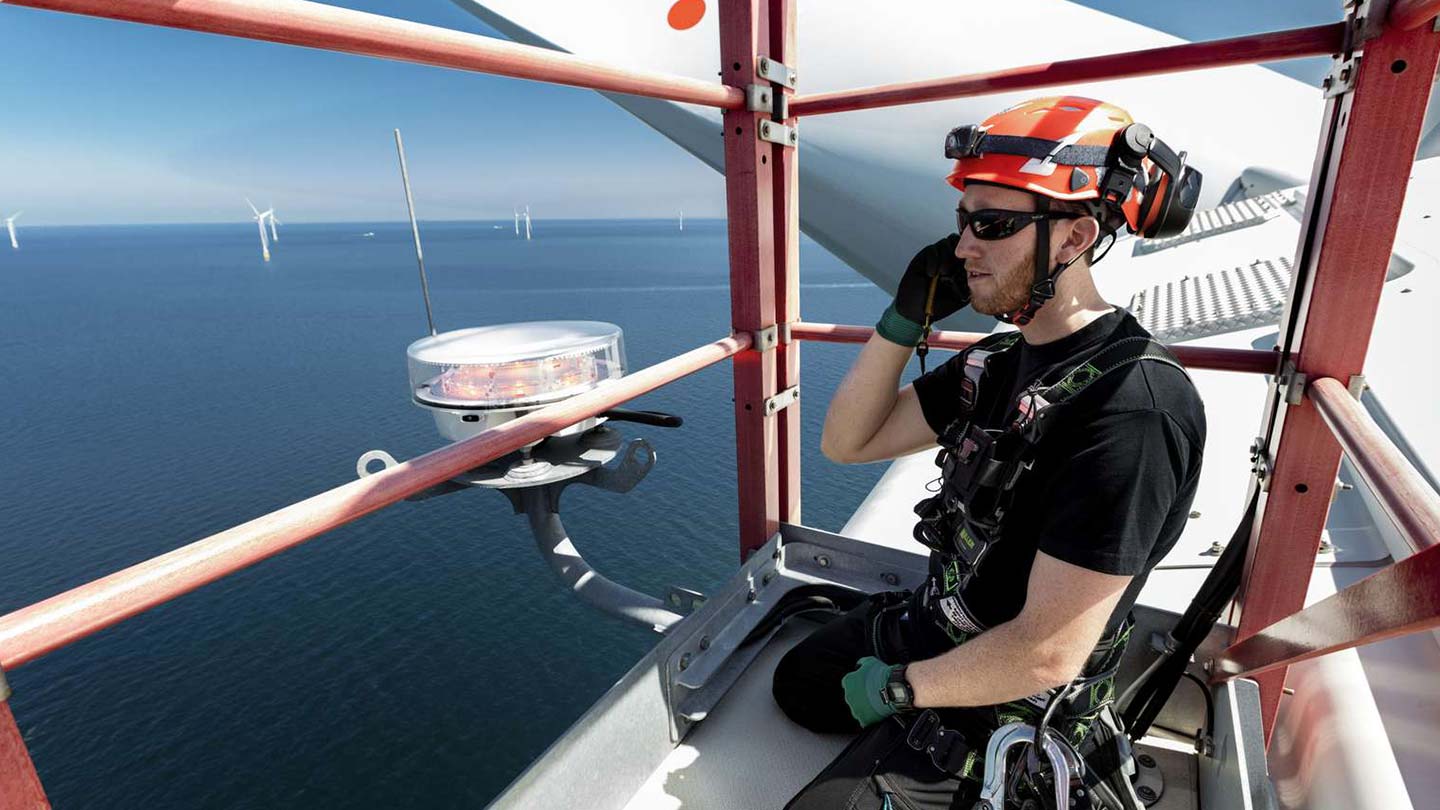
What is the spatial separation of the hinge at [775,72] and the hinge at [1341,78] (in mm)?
1159

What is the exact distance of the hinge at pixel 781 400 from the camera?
7.16 feet

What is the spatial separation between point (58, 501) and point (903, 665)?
29.0 meters

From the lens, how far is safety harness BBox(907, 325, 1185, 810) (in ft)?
4.53

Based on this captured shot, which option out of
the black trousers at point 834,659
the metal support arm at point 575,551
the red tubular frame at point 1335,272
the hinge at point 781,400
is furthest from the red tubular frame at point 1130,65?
the metal support arm at point 575,551

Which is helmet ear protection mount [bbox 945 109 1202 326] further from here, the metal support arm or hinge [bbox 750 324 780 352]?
the metal support arm

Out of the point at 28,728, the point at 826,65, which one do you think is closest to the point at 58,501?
the point at 28,728

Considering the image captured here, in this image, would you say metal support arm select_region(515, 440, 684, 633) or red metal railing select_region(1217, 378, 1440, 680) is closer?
red metal railing select_region(1217, 378, 1440, 680)

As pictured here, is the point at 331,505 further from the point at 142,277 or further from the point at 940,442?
the point at 142,277

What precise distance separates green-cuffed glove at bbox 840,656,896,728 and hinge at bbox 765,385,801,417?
815mm

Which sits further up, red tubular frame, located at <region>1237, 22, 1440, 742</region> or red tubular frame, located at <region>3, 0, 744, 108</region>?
red tubular frame, located at <region>3, 0, 744, 108</region>

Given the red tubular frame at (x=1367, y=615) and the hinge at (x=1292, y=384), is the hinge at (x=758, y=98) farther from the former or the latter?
the red tubular frame at (x=1367, y=615)

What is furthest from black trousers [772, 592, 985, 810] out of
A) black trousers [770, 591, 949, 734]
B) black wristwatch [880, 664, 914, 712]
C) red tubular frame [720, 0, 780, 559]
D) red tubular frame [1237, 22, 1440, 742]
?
red tubular frame [1237, 22, 1440, 742]

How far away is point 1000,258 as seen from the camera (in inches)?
59.1

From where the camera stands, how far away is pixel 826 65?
13.4 metres
